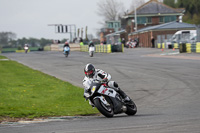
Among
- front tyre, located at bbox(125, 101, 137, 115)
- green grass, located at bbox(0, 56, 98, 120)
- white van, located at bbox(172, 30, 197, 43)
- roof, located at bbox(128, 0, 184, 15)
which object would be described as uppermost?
roof, located at bbox(128, 0, 184, 15)

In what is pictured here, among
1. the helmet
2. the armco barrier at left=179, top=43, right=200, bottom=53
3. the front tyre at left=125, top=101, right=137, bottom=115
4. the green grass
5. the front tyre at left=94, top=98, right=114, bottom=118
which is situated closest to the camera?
the front tyre at left=94, top=98, right=114, bottom=118

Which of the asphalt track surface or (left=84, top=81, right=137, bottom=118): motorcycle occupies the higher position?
(left=84, top=81, right=137, bottom=118): motorcycle

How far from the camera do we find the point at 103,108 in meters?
9.19

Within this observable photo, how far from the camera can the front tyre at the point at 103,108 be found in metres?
9.12

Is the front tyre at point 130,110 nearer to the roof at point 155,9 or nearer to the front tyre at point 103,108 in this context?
the front tyre at point 103,108

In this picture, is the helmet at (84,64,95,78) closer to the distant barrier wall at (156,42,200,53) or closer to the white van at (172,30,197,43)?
the distant barrier wall at (156,42,200,53)

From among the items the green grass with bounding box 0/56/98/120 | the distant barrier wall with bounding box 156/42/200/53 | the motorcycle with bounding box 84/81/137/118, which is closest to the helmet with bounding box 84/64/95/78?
the motorcycle with bounding box 84/81/137/118

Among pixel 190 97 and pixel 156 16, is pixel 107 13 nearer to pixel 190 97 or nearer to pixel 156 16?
pixel 156 16

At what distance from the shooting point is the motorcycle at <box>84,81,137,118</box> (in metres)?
9.18

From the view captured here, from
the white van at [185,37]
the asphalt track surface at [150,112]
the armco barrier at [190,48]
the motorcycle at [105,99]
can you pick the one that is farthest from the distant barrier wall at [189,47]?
the motorcycle at [105,99]

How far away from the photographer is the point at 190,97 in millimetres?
12742

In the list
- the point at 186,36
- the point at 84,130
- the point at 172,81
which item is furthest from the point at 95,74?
the point at 186,36

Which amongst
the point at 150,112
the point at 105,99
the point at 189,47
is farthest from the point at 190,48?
the point at 105,99

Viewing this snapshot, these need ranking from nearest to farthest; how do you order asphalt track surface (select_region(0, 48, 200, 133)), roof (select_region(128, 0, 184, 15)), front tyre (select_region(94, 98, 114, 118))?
asphalt track surface (select_region(0, 48, 200, 133)) → front tyre (select_region(94, 98, 114, 118)) → roof (select_region(128, 0, 184, 15))
